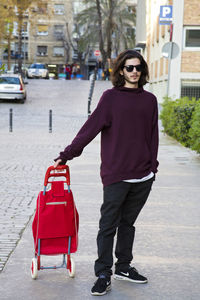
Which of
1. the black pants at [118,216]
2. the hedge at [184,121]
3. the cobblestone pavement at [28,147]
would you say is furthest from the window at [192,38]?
the black pants at [118,216]

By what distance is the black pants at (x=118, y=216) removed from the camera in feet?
12.7

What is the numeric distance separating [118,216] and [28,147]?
34.0 feet

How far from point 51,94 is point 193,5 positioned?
38.7ft

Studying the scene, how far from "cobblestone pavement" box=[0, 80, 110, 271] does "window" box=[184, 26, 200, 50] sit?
6419 millimetres

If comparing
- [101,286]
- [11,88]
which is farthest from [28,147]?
[11,88]

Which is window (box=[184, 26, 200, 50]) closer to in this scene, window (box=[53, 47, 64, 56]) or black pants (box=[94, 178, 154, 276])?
black pants (box=[94, 178, 154, 276])

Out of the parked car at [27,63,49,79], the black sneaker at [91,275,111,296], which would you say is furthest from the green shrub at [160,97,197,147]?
the parked car at [27,63,49,79]

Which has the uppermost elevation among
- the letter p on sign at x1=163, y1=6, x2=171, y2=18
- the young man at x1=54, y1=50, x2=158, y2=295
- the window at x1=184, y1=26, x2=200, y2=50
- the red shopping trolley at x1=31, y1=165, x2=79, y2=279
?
the letter p on sign at x1=163, y1=6, x2=171, y2=18

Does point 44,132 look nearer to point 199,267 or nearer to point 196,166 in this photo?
point 196,166

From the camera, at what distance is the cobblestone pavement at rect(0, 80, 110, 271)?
6230mm

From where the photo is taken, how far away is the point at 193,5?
31141mm

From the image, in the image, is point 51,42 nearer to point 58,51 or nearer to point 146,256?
point 58,51

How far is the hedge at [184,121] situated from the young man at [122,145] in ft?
24.2

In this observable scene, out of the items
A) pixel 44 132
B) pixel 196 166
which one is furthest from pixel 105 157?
pixel 44 132
